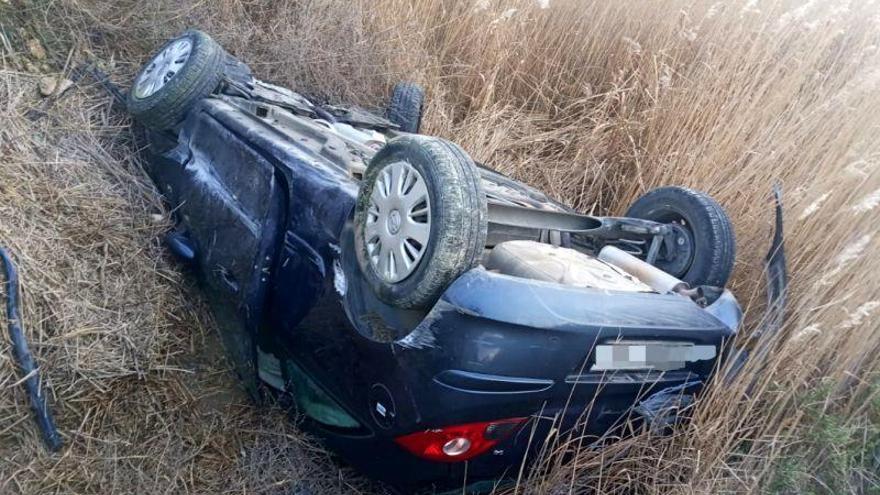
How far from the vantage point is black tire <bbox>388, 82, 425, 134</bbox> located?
4.57 metres

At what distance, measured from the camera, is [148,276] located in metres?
3.14

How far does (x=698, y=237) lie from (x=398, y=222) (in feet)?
4.36

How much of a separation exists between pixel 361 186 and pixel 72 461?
1.33m

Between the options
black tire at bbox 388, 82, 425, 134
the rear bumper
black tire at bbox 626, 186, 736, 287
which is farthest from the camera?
black tire at bbox 388, 82, 425, 134

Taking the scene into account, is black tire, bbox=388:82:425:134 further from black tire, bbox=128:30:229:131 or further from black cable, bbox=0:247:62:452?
black cable, bbox=0:247:62:452

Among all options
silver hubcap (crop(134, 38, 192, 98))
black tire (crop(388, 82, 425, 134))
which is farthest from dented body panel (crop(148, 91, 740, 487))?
black tire (crop(388, 82, 425, 134))

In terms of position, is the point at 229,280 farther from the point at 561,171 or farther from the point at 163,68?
the point at 561,171

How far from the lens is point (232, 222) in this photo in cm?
288

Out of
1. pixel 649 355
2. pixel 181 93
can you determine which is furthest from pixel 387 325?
pixel 181 93

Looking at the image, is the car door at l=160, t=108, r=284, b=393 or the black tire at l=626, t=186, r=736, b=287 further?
the black tire at l=626, t=186, r=736, b=287

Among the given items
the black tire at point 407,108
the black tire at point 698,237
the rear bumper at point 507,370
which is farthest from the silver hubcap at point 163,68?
the black tire at point 698,237

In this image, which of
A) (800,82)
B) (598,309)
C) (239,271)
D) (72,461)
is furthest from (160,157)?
(800,82)

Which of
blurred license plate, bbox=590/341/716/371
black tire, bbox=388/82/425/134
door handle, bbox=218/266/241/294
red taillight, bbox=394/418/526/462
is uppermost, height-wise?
blurred license plate, bbox=590/341/716/371

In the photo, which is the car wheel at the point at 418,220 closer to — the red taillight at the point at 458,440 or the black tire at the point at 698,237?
the red taillight at the point at 458,440
